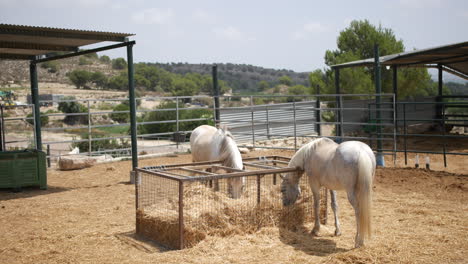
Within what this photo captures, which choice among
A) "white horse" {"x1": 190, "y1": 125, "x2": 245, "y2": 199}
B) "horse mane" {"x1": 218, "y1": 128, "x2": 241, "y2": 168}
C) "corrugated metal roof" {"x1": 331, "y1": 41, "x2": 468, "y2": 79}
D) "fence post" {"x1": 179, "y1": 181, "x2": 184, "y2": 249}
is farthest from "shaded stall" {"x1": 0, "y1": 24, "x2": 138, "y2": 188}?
"corrugated metal roof" {"x1": 331, "y1": 41, "x2": 468, "y2": 79}

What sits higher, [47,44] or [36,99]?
[47,44]

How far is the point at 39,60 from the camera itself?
34.3ft

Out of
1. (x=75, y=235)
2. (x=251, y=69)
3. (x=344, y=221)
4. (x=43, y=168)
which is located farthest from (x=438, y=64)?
(x=251, y=69)

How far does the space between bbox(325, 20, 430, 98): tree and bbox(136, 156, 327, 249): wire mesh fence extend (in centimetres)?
1613

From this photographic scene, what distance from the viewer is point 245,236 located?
17.8ft

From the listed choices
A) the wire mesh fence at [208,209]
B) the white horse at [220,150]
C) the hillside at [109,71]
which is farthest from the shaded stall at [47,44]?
the hillside at [109,71]

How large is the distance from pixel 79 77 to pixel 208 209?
152ft

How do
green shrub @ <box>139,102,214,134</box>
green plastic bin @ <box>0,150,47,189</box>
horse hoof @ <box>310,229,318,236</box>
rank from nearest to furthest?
horse hoof @ <box>310,229,318,236</box> < green plastic bin @ <box>0,150,47,189</box> < green shrub @ <box>139,102,214,134</box>

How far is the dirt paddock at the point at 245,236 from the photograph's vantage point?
489 centimetres

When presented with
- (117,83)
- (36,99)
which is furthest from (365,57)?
(117,83)

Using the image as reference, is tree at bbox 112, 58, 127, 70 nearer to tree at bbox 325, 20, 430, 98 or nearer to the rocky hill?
the rocky hill

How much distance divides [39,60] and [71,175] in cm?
252

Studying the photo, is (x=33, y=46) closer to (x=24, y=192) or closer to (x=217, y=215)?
(x=24, y=192)

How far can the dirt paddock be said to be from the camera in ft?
16.0
